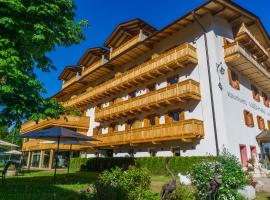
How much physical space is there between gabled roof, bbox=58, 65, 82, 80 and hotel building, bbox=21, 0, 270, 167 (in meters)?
13.9

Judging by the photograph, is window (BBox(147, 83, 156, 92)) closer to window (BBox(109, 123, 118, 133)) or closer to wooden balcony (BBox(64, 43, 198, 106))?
wooden balcony (BBox(64, 43, 198, 106))

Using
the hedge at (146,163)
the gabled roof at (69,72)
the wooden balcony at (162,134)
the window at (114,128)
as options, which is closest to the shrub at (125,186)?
the hedge at (146,163)

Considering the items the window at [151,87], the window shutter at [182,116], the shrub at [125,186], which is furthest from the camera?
the window at [151,87]

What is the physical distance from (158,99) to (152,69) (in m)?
3.13

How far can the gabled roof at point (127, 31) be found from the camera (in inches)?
1074

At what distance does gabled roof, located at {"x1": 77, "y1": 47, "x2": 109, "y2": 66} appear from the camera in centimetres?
3441

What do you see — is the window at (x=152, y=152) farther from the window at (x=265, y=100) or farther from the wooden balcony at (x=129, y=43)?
the window at (x=265, y=100)

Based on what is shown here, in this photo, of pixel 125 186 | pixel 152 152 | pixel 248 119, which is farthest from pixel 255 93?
pixel 125 186

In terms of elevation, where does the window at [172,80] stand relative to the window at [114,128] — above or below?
above

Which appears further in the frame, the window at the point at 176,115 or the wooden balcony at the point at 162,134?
the window at the point at 176,115

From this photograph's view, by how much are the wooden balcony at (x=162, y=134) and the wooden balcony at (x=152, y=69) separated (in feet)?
17.0

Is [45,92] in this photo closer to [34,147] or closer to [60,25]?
[60,25]

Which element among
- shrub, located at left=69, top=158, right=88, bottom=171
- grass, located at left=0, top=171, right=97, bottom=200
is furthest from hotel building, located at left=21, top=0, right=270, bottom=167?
grass, located at left=0, top=171, right=97, bottom=200

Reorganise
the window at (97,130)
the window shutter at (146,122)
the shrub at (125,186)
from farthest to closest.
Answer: the window at (97,130) → the window shutter at (146,122) → the shrub at (125,186)
